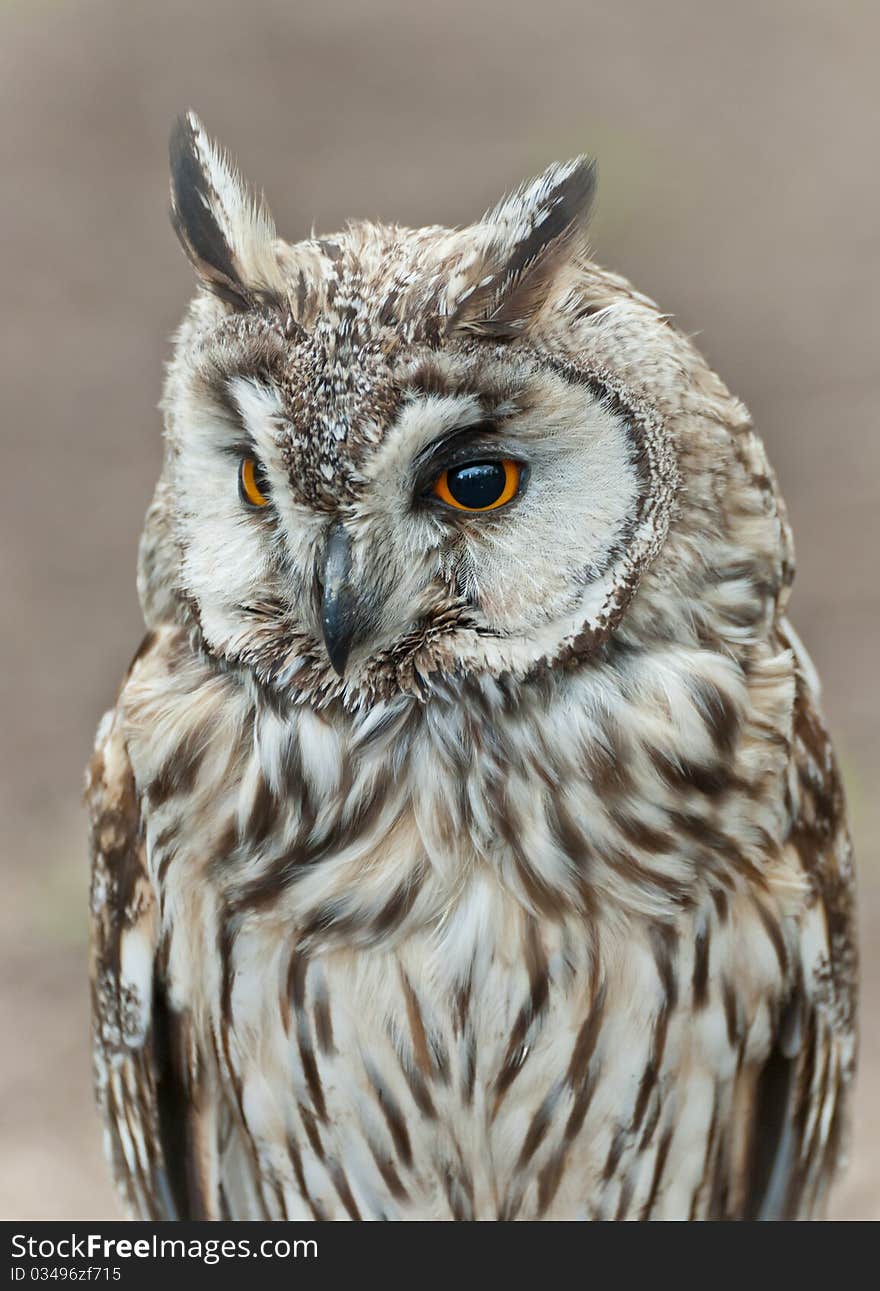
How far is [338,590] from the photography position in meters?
0.99

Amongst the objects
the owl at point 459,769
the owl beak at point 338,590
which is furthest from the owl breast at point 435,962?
the owl beak at point 338,590

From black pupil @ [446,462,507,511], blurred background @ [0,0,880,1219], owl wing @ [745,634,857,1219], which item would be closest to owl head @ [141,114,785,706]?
black pupil @ [446,462,507,511]

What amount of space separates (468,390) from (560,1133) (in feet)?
2.35

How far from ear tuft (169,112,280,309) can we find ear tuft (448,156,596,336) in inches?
6.0

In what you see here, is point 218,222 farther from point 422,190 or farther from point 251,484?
point 422,190

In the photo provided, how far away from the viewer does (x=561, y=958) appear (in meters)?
1.21

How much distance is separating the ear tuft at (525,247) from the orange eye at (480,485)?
0.10m

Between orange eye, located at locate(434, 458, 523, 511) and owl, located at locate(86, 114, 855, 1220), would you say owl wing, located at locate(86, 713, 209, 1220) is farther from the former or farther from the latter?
orange eye, located at locate(434, 458, 523, 511)

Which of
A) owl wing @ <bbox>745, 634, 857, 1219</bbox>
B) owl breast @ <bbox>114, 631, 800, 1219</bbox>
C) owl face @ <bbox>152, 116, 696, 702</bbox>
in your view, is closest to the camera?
owl face @ <bbox>152, 116, 696, 702</bbox>

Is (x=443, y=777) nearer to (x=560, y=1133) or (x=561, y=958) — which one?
(x=561, y=958)

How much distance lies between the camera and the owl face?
0.97 meters

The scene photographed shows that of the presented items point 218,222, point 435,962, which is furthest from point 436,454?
point 435,962

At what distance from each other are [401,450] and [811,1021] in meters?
0.74

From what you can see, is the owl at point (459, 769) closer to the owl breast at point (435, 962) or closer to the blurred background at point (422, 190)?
the owl breast at point (435, 962)
